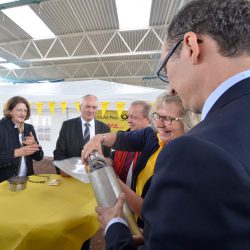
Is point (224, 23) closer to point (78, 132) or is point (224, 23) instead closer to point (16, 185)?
point (16, 185)

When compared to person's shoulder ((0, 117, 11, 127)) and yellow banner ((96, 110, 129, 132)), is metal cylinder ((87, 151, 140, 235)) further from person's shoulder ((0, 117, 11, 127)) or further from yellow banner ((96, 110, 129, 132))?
yellow banner ((96, 110, 129, 132))

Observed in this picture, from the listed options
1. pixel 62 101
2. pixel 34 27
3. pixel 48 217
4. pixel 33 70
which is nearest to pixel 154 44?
pixel 34 27

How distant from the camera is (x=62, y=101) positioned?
378 centimetres

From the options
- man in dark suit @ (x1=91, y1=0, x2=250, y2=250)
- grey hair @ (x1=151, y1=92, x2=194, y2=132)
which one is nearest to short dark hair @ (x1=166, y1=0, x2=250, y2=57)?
man in dark suit @ (x1=91, y1=0, x2=250, y2=250)

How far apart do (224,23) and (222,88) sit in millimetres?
129

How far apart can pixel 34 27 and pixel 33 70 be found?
529 centimetres

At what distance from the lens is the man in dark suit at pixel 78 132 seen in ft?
7.02

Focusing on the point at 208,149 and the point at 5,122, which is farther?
the point at 5,122

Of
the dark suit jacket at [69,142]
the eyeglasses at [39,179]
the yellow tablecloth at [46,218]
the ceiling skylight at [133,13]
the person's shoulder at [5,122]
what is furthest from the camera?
the ceiling skylight at [133,13]

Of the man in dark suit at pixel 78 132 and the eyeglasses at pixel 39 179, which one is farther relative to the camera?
the man in dark suit at pixel 78 132

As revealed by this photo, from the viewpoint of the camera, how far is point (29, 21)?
16.0ft

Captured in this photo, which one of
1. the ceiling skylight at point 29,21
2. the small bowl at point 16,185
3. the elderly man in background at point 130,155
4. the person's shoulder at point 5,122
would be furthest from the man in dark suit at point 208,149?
the ceiling skylight at point 29,21

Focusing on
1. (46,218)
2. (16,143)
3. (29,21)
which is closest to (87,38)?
(29,21)

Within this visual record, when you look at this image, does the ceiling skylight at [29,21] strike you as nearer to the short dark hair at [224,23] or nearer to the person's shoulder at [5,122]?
the person's shoulder at [5,122]
